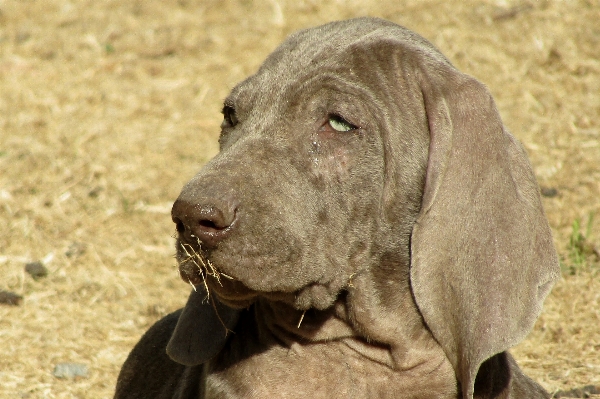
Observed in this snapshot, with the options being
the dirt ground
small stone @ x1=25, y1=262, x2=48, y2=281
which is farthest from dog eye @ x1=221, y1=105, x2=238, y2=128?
small stone @ x1=25, y1=262, x2=48, y2=281

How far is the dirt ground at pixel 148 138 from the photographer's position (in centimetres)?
580

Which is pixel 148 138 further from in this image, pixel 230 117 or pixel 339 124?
pixel 339 124

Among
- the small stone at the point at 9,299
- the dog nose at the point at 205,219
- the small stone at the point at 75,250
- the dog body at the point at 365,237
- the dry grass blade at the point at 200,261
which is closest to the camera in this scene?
the dog nose at the point at 205,219

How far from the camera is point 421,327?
3.77 metres

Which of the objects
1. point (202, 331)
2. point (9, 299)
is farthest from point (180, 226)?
point (9, 299)

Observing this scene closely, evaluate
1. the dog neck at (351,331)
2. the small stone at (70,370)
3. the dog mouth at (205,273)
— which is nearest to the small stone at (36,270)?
the small stone at (70,370)

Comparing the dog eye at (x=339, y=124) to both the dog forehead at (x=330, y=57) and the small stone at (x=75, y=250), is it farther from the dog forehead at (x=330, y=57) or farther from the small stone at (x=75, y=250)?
the small stone at (x=75, y=250)

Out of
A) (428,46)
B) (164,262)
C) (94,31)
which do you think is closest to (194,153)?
(164,262)

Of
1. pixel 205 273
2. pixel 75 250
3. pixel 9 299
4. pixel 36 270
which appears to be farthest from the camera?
pixel 75 250

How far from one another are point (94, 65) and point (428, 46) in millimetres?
6679

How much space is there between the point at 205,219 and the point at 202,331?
829mm

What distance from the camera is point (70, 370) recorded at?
18.0 ft

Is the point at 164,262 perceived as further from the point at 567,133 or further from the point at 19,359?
the point at 567,133

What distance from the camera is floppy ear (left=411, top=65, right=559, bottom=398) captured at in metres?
3.53
